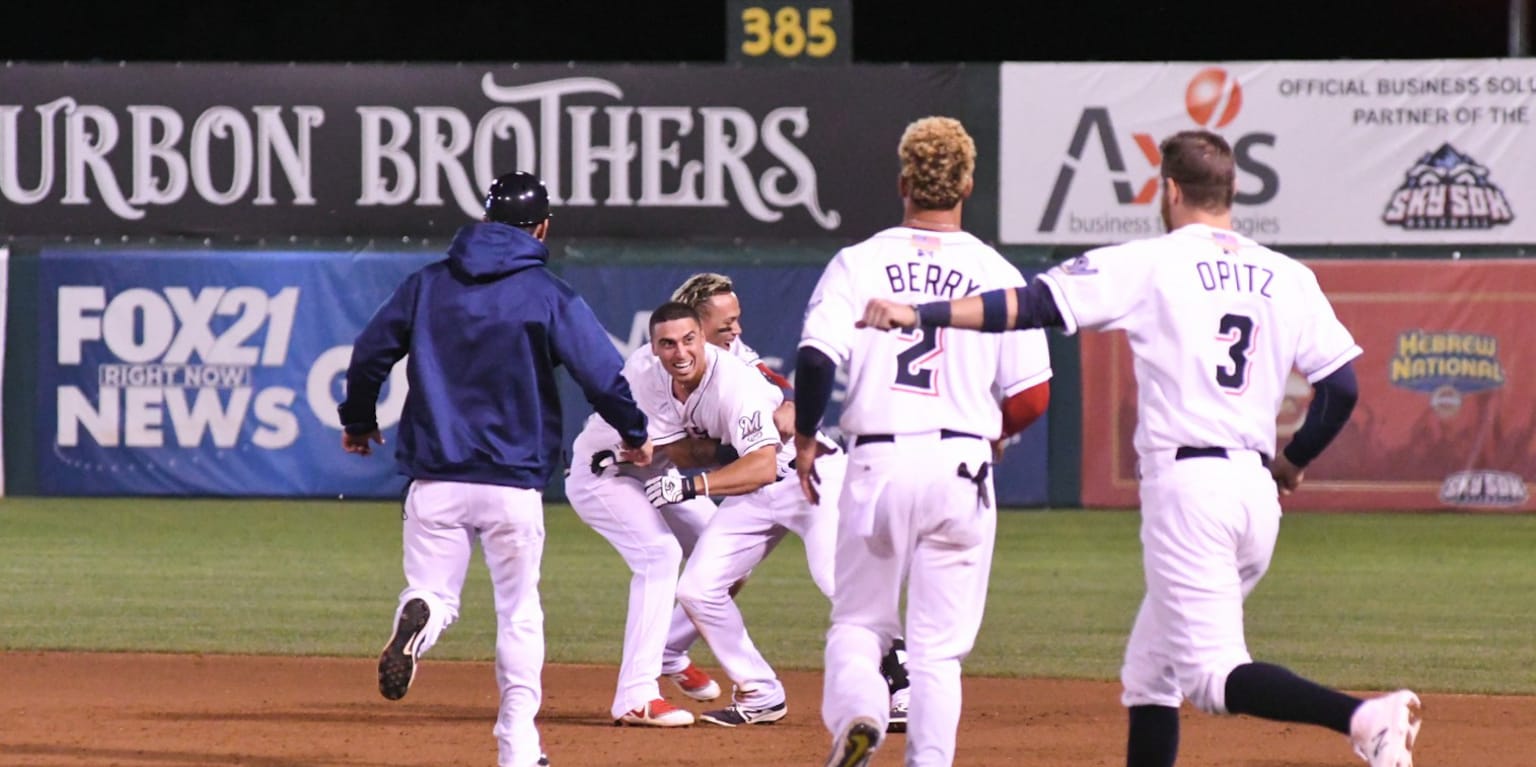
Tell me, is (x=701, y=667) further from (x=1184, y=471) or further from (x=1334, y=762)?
(x=1184, y=471)

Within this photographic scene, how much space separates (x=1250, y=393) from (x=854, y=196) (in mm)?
13545

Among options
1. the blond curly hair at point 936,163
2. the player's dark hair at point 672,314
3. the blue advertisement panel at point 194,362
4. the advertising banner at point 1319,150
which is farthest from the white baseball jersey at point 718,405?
the advertising banner at point 1319,150

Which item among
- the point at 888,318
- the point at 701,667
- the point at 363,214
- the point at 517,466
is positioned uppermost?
the point at 363,214

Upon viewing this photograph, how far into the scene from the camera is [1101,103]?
1892 centimetres

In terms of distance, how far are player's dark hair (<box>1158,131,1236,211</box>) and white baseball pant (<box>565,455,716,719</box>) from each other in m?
2.87

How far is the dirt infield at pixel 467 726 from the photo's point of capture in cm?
737

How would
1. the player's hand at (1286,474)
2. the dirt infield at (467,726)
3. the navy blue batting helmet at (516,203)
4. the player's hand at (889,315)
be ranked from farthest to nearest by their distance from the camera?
the dirt infield at (467,726)
the navy blue batting helmet at (516,203)
the player's hand at (1286,474)
the player's hand at (889,315)

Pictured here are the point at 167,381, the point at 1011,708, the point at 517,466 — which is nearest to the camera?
the point at 517,466

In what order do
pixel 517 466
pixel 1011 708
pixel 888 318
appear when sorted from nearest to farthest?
pixel 888 318
pixel 517 466
pixel 1011 708

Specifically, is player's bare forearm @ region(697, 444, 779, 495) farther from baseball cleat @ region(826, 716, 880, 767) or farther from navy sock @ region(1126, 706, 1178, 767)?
navy sock @ region(1126, 706, 1178, 767)

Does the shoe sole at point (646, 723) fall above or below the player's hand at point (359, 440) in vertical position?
below

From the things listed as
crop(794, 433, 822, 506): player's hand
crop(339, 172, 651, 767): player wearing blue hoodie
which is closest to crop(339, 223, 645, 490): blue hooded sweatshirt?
crop(339, 172, 651, 767): player wearing blue hoodie

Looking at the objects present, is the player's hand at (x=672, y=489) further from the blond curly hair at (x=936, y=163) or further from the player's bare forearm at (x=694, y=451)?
the blond curly hair at (x=936, y=163)

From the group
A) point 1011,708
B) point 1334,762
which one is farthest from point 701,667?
point 1334,762
